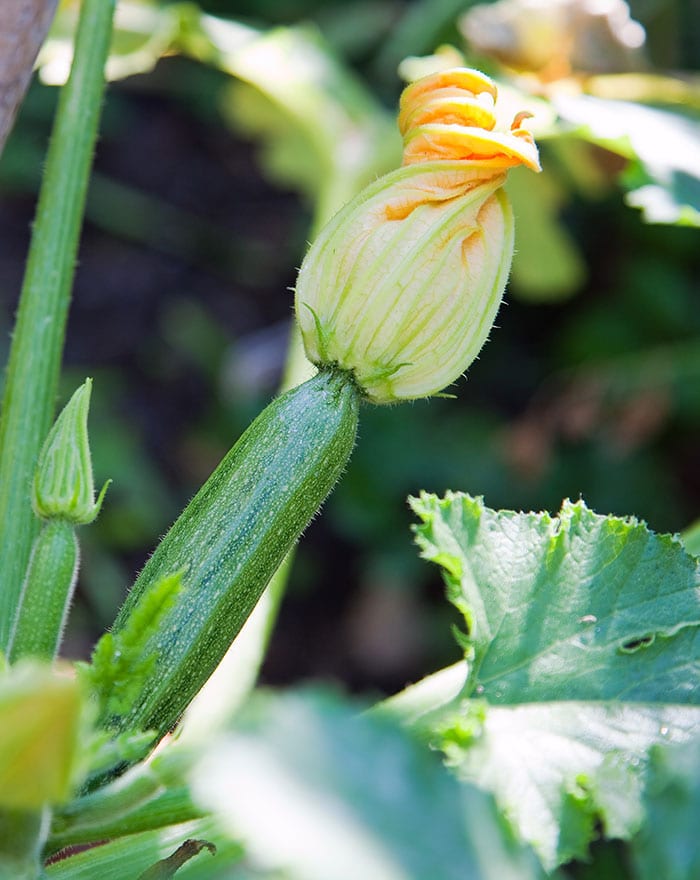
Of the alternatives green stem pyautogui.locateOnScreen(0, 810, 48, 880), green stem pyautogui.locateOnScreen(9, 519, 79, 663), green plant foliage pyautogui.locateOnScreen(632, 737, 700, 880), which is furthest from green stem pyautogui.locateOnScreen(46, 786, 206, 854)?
green plant foliage pyautogui.locateOnScreen(632, 737, 700, 880)

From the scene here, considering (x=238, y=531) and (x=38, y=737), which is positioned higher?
(x=238, y=531)

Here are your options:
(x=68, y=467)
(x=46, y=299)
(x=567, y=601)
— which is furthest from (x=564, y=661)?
(x=46, y=299)

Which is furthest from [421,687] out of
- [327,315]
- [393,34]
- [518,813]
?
[393,34]

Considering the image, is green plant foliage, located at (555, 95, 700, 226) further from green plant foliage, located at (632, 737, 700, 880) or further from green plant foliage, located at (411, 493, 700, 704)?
green plant foliage, located at (632, 737, 700, 880)

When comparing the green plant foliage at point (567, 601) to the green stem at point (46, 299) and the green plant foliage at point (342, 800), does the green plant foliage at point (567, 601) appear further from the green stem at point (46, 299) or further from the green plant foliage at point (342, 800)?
the green stem at point (46, 299)

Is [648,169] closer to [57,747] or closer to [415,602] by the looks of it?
[57,747]

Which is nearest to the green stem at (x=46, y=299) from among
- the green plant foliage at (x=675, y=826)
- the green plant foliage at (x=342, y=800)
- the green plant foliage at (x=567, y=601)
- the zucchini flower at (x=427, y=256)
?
the zucchini flower at (x=427, y=256)

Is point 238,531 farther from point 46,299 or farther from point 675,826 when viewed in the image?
point 675,826
